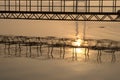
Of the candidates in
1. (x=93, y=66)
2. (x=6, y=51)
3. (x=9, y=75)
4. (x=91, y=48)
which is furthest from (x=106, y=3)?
(x=9, y=75)

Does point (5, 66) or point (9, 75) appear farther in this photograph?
A: point (5, 66)

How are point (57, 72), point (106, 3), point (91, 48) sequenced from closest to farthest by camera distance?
point (57, 72) → point (91, 48) → point (106, 3)

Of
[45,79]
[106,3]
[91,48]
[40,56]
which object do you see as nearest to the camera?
[45,79]

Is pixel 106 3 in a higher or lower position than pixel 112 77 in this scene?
higher

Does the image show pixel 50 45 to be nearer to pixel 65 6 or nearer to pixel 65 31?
pixel 65 6

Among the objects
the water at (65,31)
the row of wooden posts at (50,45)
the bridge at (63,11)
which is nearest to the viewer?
the bridge at (63,11)

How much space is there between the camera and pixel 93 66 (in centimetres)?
5081

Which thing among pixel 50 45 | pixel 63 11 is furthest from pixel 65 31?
pixel 50 45

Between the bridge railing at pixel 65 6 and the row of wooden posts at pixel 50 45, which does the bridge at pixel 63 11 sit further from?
the row of wooden posts at pixel 50 45

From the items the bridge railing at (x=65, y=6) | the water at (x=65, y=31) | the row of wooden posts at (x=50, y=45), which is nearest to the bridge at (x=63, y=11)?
the bridge railing at (x=65, y=6)

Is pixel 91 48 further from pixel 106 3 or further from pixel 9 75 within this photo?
pixel 106 3

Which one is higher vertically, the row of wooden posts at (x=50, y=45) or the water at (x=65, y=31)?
the water at (x=65, y=31)

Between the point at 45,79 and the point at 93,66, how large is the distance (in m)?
8.05

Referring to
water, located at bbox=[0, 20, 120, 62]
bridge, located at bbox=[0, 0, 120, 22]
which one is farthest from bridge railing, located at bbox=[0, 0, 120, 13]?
water, located at bbox=[0, 20, 120, 62]
